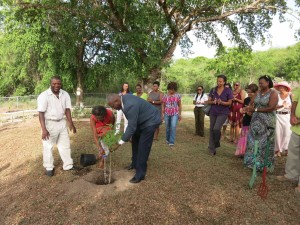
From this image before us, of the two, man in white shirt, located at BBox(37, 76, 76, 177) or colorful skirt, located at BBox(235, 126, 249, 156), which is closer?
man in white shirt, located at BBox(37, 76, 76, 177)

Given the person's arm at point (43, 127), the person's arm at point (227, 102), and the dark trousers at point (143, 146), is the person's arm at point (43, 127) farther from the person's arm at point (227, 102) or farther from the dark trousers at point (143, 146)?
the person's arm at point (227, 102)

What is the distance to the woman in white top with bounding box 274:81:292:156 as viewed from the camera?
22.3 feet

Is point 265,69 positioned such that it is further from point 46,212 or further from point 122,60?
point 46,212

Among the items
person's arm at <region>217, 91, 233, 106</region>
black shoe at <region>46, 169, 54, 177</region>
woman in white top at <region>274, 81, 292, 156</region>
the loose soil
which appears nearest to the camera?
the loose soil

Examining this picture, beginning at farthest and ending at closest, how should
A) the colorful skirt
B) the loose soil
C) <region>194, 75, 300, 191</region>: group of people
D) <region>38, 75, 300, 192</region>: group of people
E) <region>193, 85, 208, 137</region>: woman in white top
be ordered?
<region>193, 85, 208, 137</region>: woman in white top → the colorful skirt → <region>194, 75, 300, 191</region>: group of people → <region>38, 75, 300, 192</region>: group of people → the loose soil

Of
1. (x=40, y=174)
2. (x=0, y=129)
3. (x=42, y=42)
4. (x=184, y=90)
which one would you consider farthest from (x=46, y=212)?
(x=184, y=90)

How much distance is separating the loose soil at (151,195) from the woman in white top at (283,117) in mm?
1088

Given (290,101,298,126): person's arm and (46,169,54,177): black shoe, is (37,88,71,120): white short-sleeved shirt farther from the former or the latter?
(290,101,298,126): person's arm

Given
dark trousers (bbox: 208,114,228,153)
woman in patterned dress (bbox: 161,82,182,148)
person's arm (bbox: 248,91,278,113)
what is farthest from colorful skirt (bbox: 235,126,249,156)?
woman in patterned dress (bbox: 161,82,182,148)

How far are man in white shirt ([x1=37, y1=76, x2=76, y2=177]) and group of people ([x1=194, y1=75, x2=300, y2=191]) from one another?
3.29m

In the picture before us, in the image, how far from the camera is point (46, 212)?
12.8 ft

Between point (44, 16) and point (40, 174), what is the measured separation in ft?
27.3

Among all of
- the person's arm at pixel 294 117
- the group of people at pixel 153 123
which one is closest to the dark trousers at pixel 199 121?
the group of people at pixel 153 123

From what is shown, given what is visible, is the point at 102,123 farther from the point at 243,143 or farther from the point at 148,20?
the point at 148,20
